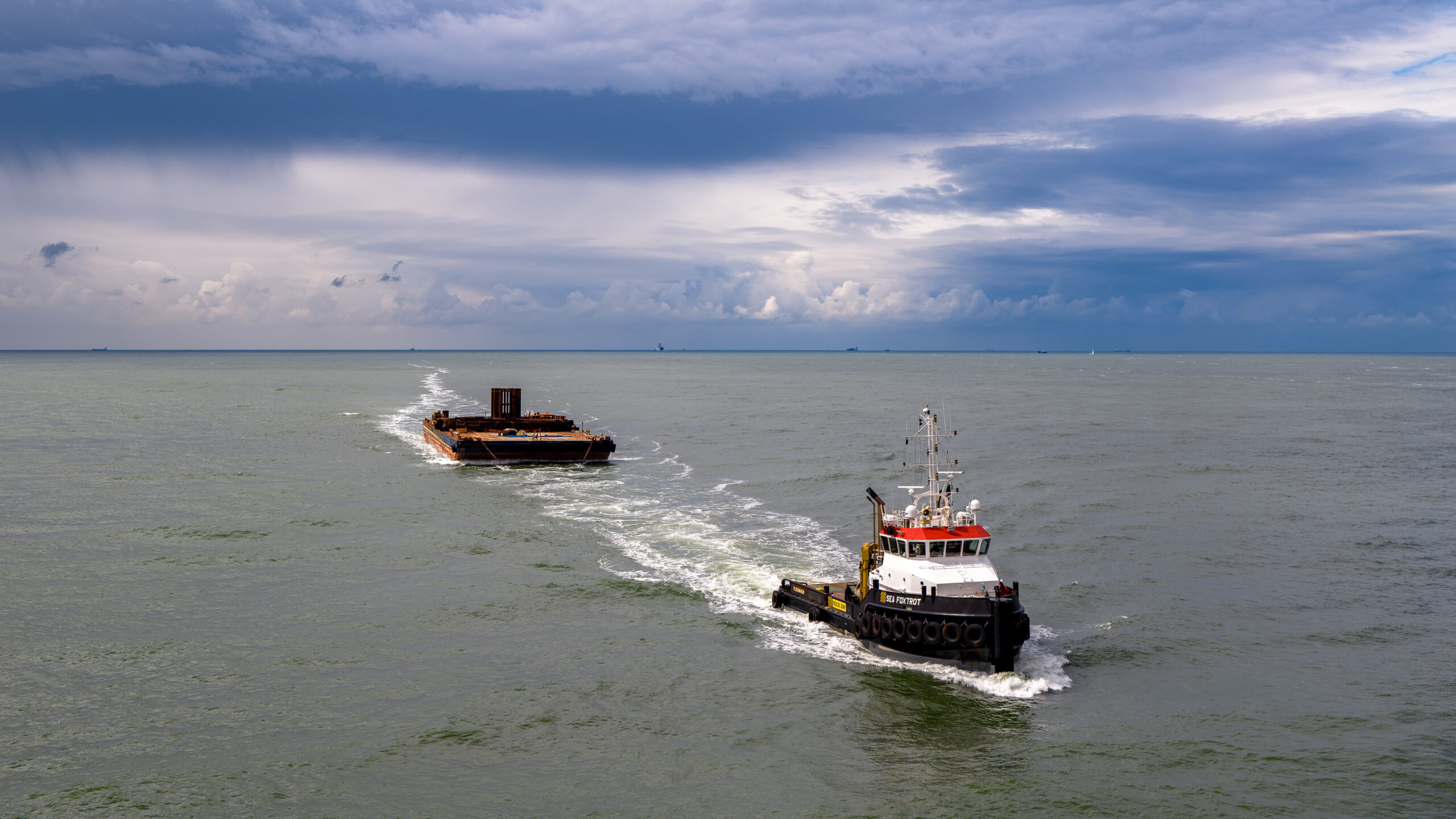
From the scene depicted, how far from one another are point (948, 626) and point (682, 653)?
959cm

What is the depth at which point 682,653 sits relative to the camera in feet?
112

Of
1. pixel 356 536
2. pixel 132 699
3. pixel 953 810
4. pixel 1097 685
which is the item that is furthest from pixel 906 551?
pixel 356 536

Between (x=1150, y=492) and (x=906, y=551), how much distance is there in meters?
38.7

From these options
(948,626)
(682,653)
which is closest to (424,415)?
(682,653)

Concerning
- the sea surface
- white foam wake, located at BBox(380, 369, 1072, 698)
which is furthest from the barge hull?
the sea surface

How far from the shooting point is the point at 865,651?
3450cm

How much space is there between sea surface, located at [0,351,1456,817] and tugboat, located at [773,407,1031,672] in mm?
1081

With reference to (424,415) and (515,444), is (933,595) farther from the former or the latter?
(424,415)

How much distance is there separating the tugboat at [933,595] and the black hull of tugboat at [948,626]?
3cm

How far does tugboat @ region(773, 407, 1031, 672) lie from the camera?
31375 millimetres

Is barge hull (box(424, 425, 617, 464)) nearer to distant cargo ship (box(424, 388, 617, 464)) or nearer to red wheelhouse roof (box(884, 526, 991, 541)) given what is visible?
distant cargo ship (box(424, 388, 617, 464))

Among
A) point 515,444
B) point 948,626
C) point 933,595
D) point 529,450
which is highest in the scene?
point 515,444

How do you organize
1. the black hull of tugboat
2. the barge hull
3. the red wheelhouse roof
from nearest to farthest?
the black hull of tugboat → the red wheelhouse roof → the barge hull

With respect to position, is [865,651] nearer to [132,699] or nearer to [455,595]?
[455,595]
